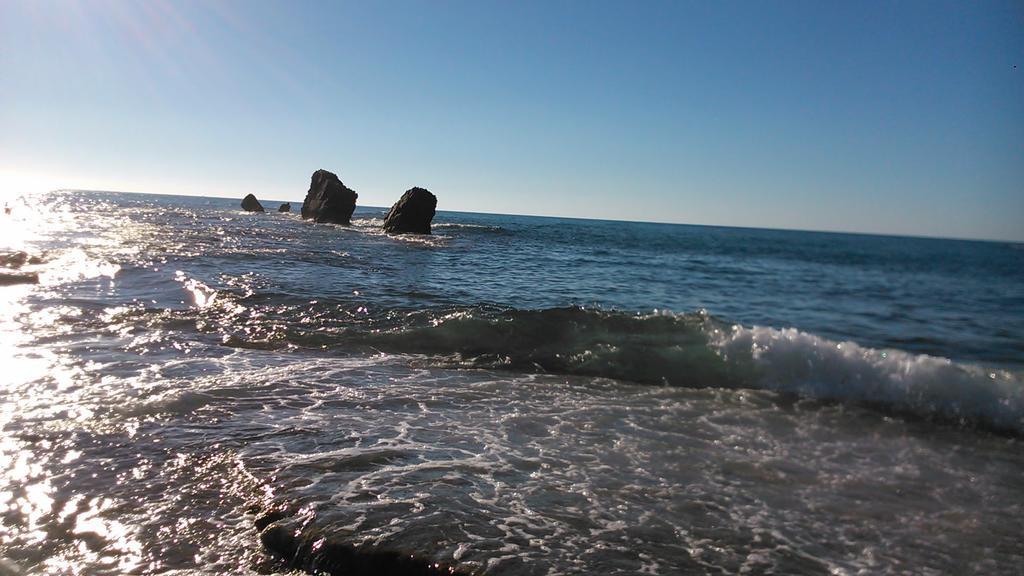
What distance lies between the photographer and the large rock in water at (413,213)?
43.8 m

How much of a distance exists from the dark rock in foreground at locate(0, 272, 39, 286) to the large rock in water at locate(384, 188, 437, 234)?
96.5ft

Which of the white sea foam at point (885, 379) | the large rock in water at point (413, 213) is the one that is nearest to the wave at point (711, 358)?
the white sea foam at point (885, 379)

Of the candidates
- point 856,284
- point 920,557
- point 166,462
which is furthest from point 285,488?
point 856,284

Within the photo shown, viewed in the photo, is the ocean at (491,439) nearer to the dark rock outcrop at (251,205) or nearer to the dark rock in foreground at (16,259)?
the dark rock in foreground at (16,259)

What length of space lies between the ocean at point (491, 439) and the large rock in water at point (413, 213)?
30.3 m

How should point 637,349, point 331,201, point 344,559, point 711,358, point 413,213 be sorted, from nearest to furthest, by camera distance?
point 344,559 → point 711,358 → point 637,349 → point 413,213 → point 331,201

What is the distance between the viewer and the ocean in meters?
3.97

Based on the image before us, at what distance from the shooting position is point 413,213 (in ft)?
144

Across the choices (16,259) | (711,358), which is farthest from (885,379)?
(16,259)

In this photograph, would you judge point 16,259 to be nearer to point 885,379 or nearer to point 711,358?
point 711,358

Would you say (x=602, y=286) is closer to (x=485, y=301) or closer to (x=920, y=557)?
(x=485, y=301)

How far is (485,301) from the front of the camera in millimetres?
14516

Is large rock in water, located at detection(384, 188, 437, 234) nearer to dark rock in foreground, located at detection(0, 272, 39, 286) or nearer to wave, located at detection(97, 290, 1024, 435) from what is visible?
dark rock in foreground, located at detection(0, 272, 39, 286)

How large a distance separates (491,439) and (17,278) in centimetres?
1559
